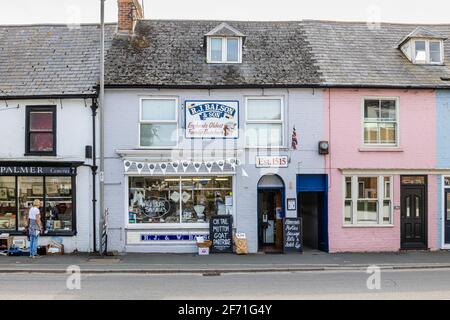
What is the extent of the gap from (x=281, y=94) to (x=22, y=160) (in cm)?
943

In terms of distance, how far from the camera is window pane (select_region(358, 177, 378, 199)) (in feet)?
61.1

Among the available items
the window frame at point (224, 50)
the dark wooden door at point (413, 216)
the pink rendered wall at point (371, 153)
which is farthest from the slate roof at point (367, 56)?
the dark wooden door at point (413, 216)

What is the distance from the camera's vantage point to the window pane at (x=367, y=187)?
18.6m

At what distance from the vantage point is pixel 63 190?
17938 millimetres

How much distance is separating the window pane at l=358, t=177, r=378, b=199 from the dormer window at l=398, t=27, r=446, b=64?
5056 mm

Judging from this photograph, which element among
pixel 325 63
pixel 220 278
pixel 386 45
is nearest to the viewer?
pixel 220 278

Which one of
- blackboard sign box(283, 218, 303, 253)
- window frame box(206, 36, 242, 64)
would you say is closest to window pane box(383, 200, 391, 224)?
blackboard sign box(283, 218, 303, 253)

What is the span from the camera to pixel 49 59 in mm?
19344

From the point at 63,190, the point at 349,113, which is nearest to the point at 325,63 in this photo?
the point at 349,113

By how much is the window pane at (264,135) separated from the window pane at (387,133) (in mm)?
3866

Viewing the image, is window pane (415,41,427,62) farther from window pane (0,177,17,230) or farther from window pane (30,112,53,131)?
window pane (0,177,17,230)

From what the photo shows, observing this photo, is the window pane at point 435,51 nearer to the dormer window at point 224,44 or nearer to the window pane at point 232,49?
the dormer window at point 224,44
